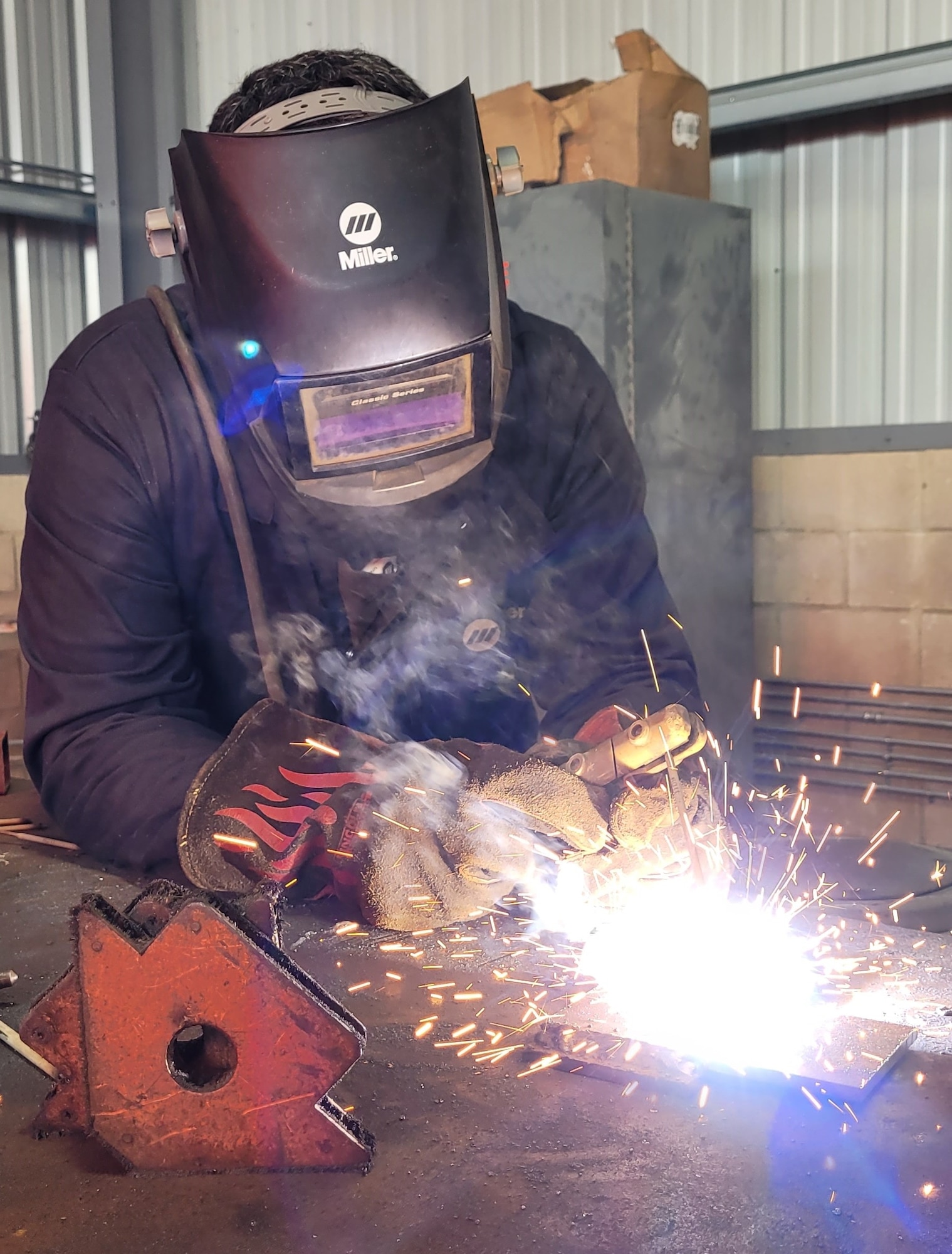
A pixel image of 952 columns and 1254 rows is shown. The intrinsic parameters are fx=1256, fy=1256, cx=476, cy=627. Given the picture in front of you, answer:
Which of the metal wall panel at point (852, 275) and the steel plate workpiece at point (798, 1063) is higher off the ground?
the metal wall panel at point (852, 275)

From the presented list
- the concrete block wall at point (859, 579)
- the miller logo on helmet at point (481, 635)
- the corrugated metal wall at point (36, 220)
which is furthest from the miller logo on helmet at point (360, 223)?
the corrugated metal wall at point (36, 220)

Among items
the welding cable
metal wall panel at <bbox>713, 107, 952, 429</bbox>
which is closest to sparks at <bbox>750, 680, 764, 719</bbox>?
metal wall panel at <bbox>713, 107, 952, 429</bbox>

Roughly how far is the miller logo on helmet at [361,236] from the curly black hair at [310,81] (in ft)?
1.13

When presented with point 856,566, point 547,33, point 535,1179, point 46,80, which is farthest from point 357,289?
point 46,80

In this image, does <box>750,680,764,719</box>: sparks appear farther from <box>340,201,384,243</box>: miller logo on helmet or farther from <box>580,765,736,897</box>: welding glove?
<box>340,201,384,243</box>: miller logo on helmet

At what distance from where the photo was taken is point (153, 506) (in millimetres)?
1620

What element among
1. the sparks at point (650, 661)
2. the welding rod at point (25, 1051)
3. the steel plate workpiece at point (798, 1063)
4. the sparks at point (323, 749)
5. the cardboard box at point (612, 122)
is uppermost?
the cardboard box at point (612, 122)

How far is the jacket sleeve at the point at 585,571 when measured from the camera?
1720mm

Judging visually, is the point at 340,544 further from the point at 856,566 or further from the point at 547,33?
the point at 547,33

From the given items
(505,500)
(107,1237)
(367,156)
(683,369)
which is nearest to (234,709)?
(505,500)

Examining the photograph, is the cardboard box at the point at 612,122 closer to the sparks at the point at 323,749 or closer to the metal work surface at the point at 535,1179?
the sparks at the point at 323,749

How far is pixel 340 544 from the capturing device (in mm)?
1611

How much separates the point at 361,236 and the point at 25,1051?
33.6 inches

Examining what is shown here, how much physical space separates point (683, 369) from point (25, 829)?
2.24m
